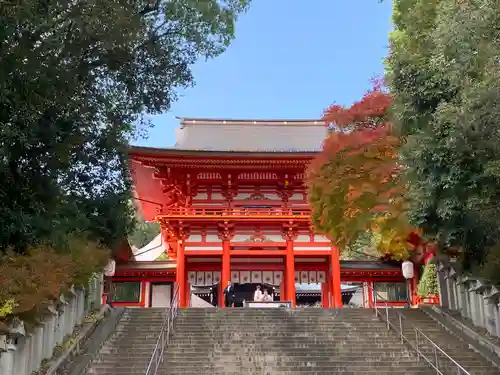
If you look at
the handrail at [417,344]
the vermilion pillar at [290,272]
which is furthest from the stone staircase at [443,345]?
the vermilion pillar at [290,272]

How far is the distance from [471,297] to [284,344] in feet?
14.3

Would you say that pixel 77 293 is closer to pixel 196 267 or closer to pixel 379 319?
pixel 379 319

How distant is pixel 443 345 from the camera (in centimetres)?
1099

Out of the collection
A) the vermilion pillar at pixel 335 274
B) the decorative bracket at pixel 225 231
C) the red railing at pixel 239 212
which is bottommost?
the vermilion pillar at pixel 335 274

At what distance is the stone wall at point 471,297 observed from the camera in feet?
35.9

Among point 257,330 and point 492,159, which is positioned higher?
point 492,159

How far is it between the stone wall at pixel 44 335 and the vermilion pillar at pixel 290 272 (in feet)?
25.2

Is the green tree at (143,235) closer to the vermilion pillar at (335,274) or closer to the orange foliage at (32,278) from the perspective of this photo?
the vermilion pillar at (335,274)

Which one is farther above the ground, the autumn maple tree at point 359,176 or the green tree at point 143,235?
the green tree at point 143,235

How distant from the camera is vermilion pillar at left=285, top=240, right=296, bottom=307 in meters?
18.9

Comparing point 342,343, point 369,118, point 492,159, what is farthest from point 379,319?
point 492,159

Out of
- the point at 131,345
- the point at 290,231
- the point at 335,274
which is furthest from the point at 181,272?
Answer: the point at 131,345

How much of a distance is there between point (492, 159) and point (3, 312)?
7.15 metres

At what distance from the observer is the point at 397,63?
978 cm
